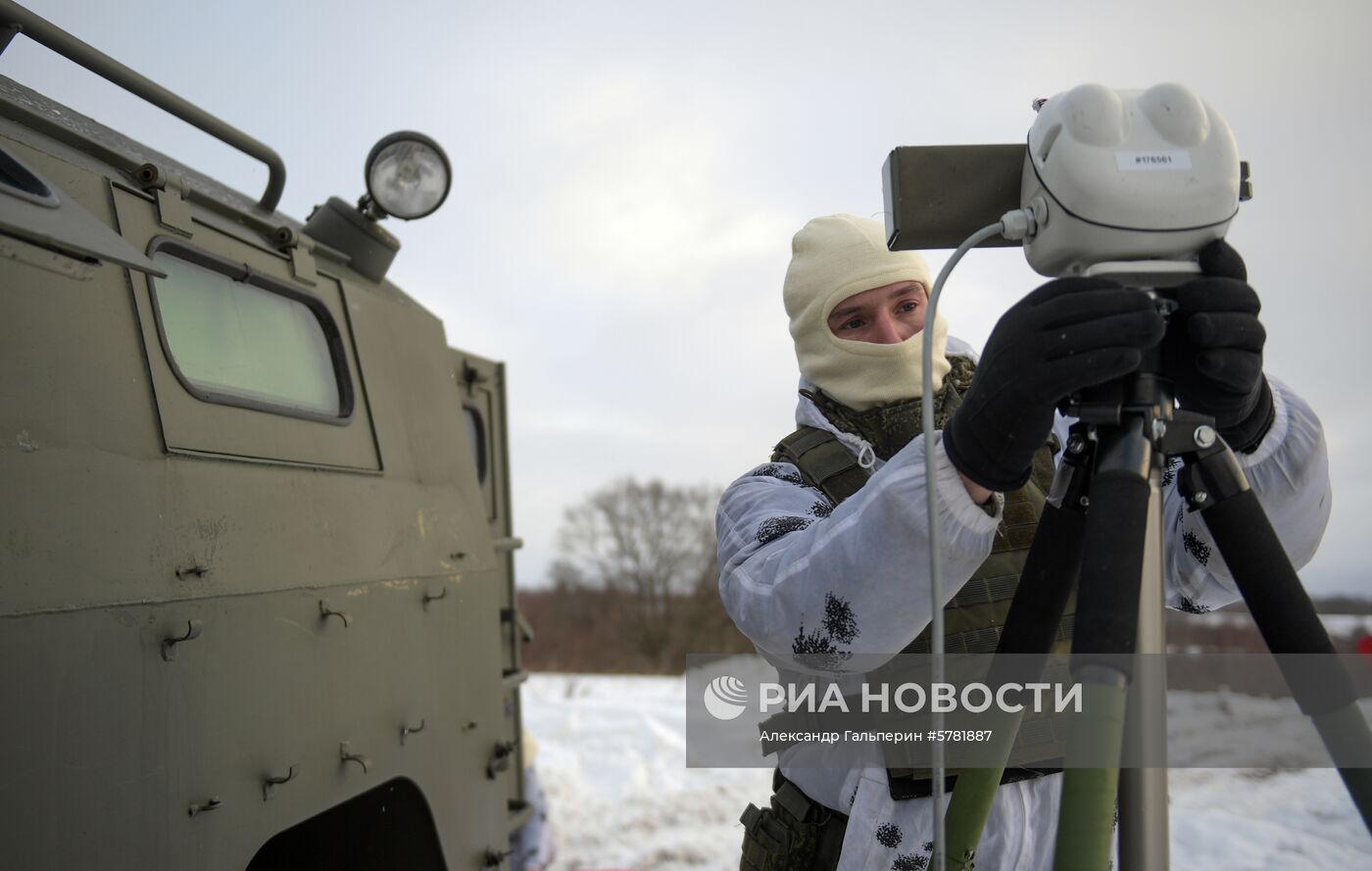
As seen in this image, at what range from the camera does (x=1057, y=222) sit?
1193 mm

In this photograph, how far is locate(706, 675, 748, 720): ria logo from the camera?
1949mm

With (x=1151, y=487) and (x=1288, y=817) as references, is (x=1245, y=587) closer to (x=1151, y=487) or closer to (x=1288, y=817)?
(x=1151, y=487)

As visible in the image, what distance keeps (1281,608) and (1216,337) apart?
0.98 ft

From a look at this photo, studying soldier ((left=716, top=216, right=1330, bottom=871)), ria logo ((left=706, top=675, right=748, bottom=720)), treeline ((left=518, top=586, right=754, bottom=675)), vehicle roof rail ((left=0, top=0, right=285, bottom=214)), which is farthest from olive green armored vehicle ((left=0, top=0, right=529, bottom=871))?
treeline ((left=518, top=586, right=754, bottom=675))

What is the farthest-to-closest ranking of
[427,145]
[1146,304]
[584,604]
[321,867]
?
[584,604]
[427,145]
[321,867]
[1146,304]

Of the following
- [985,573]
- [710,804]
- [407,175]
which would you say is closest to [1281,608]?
[985,573]

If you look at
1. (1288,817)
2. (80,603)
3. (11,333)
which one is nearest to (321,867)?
(80,603)

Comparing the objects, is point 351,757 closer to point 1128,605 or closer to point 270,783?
point 270,783

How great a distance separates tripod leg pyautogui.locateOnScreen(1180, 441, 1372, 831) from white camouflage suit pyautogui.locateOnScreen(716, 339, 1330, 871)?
254mm

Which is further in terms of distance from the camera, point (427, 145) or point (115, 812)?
point (427, 145)

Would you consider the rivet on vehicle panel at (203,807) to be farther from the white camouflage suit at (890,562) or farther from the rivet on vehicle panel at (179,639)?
the white camouflage suit at (890,562)

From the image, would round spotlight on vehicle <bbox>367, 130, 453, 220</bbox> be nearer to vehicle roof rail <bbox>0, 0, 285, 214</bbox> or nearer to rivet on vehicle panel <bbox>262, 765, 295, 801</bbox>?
vehicle roof rail <bbox>0, 0, 285, 214</bbox>

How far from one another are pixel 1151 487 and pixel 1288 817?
5.38 meters

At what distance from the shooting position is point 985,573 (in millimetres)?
1802
